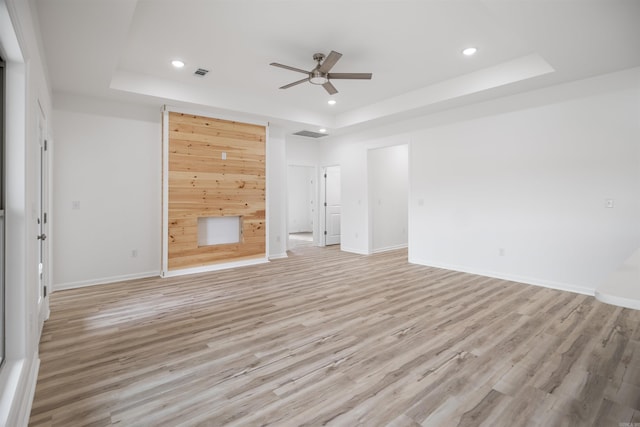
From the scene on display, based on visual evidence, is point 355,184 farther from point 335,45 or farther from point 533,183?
point 335,45

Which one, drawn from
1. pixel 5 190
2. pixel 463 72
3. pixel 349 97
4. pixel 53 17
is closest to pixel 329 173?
pixel 349 97

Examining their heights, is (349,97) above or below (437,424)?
above

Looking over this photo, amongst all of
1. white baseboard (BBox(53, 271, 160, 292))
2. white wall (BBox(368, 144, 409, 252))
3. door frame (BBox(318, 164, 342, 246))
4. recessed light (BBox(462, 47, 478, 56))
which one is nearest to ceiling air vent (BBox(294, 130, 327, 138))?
door frame (BBox(318, 164, 342, 246))

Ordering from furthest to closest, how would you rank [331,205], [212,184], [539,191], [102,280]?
[331,205] < [212,184] < [102,280] < [539,191]

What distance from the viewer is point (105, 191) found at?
4.67 metres

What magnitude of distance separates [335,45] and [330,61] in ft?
1.31

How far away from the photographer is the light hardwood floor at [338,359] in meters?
1.77

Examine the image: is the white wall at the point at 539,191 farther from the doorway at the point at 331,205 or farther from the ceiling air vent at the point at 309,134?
the doorway at the point at 331,205

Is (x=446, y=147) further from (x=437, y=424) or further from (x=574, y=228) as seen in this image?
(x=437, y=424)

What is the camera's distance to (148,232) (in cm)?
503

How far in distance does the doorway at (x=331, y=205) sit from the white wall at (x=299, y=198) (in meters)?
2.73

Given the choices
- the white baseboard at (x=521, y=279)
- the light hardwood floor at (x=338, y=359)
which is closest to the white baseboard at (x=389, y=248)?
the white baseboard at (x=521, y=279)

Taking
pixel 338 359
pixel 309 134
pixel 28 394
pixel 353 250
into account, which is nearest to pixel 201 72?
pixel 309 134

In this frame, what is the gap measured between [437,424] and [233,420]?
3.61 feet
